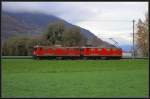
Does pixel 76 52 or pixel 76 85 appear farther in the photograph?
pixel 76 52

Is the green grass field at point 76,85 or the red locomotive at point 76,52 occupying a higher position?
the red locomotive at point 76,52

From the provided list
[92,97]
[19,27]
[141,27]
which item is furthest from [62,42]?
[92,97]

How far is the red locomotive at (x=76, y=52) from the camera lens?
60.7 m

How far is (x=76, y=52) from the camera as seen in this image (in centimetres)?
6191

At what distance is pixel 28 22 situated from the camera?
135000 mm

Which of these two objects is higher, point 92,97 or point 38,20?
point 38,20

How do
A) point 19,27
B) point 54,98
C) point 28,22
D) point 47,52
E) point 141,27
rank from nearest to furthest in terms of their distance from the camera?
point 54,98
point 47,52
point 141,27
point 19,27
point 28,22

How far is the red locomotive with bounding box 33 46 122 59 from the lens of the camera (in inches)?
2391

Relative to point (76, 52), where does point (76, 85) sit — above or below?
below

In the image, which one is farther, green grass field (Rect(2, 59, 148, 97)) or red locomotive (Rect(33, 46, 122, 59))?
red locomotive (Rect(33, 46, 122, 59))

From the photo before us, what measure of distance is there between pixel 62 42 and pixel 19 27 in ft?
147

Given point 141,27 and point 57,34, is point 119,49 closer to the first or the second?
point 141,27

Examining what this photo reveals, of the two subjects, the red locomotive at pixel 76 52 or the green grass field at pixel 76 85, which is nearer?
the green grass field at pixel 76 85

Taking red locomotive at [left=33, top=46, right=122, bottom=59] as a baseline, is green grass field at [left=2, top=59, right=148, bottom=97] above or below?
below
